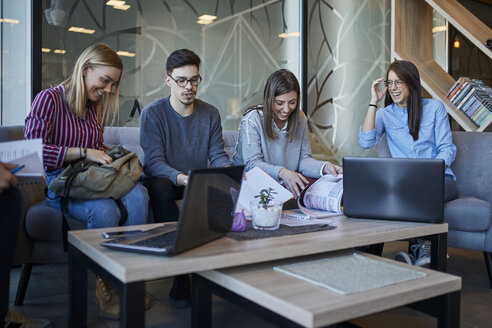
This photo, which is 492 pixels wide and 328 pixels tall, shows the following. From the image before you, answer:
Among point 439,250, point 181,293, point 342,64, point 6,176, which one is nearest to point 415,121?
point 439,250

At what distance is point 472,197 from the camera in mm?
Answer: 2398

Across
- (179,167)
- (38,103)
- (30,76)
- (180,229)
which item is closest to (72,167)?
(38,103)

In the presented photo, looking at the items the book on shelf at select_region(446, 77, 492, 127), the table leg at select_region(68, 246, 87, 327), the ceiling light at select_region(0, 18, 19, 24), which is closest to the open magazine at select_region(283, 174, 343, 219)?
the table leg at select_region(68, 246, 87, 327)

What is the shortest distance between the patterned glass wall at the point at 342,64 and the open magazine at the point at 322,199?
194 cm

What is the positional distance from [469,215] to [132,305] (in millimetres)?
1740

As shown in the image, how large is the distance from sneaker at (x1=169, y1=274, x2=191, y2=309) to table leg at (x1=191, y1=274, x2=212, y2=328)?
23.2 inches

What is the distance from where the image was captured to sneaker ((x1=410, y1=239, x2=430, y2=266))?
201cm

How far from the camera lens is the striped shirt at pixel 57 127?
6.01ft

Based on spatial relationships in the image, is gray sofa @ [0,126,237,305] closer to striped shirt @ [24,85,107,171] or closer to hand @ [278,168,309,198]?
striped shirt @ [24,85,107,171]

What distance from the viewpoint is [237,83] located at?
3.47 meters

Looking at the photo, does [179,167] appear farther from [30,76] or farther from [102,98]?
[30,76]

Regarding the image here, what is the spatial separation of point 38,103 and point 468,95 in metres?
2.53

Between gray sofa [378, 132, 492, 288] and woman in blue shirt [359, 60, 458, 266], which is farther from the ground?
woman in blue shirt [359, 60, 458, 266]

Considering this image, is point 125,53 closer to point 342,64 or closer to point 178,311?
point 178,311
